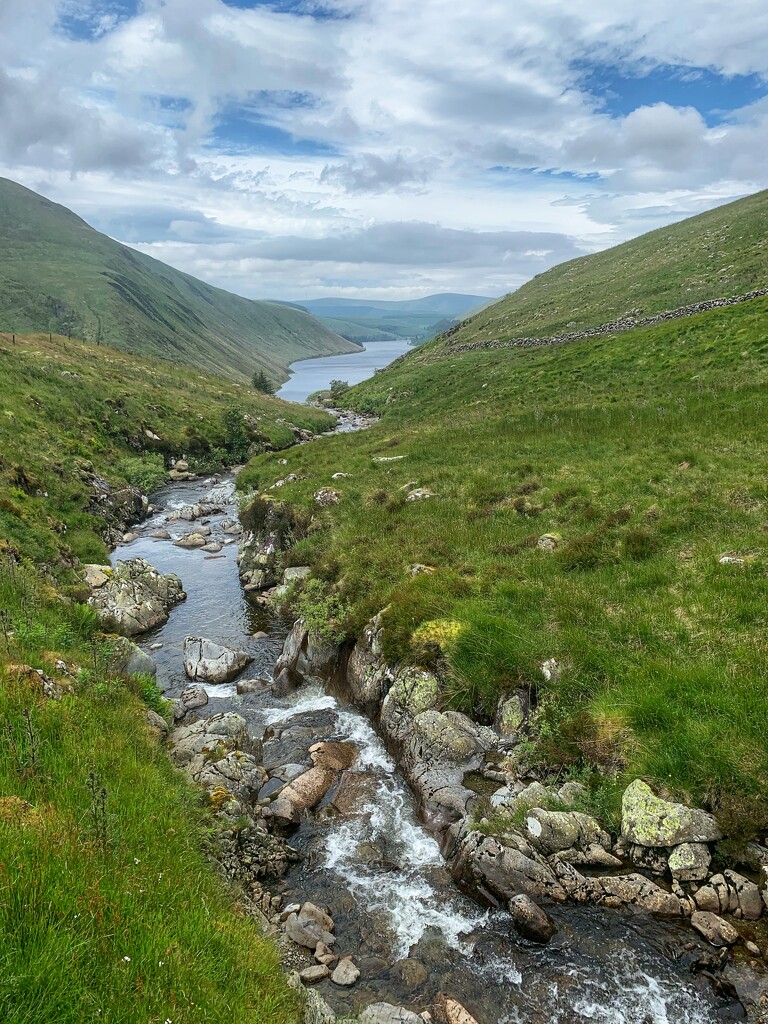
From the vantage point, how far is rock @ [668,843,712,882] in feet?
25.6

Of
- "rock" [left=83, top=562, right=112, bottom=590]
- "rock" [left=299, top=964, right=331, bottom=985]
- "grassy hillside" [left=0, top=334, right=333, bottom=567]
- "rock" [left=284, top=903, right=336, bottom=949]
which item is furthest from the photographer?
"grassy hillside" [left=0, top=334, right=333, bottom=567]

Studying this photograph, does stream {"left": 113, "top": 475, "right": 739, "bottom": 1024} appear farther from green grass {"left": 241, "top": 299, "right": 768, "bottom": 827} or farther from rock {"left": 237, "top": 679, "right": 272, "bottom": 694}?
rock {"left": 237, "top": 679, "right": 272, "bottom": 694}

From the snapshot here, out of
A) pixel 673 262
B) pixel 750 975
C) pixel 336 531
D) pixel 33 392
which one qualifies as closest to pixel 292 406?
pixel 33 392

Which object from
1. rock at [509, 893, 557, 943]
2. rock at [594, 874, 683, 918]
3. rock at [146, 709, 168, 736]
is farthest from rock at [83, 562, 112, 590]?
rock at [594, 874, 683, 918]

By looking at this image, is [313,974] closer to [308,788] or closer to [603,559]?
[308,788]

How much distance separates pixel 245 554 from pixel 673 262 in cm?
8270

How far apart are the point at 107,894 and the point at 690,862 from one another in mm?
8077

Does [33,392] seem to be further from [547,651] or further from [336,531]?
[547,651]

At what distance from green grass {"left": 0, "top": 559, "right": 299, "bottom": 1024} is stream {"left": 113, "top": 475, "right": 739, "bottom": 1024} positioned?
227 cm

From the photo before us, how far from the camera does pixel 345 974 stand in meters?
7.61

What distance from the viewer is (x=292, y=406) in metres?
92.8

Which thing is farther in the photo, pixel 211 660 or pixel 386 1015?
pixel 211 660

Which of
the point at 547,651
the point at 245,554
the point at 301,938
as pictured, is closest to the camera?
the point at 301,938

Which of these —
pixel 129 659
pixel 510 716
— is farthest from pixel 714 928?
pixel 129 659
